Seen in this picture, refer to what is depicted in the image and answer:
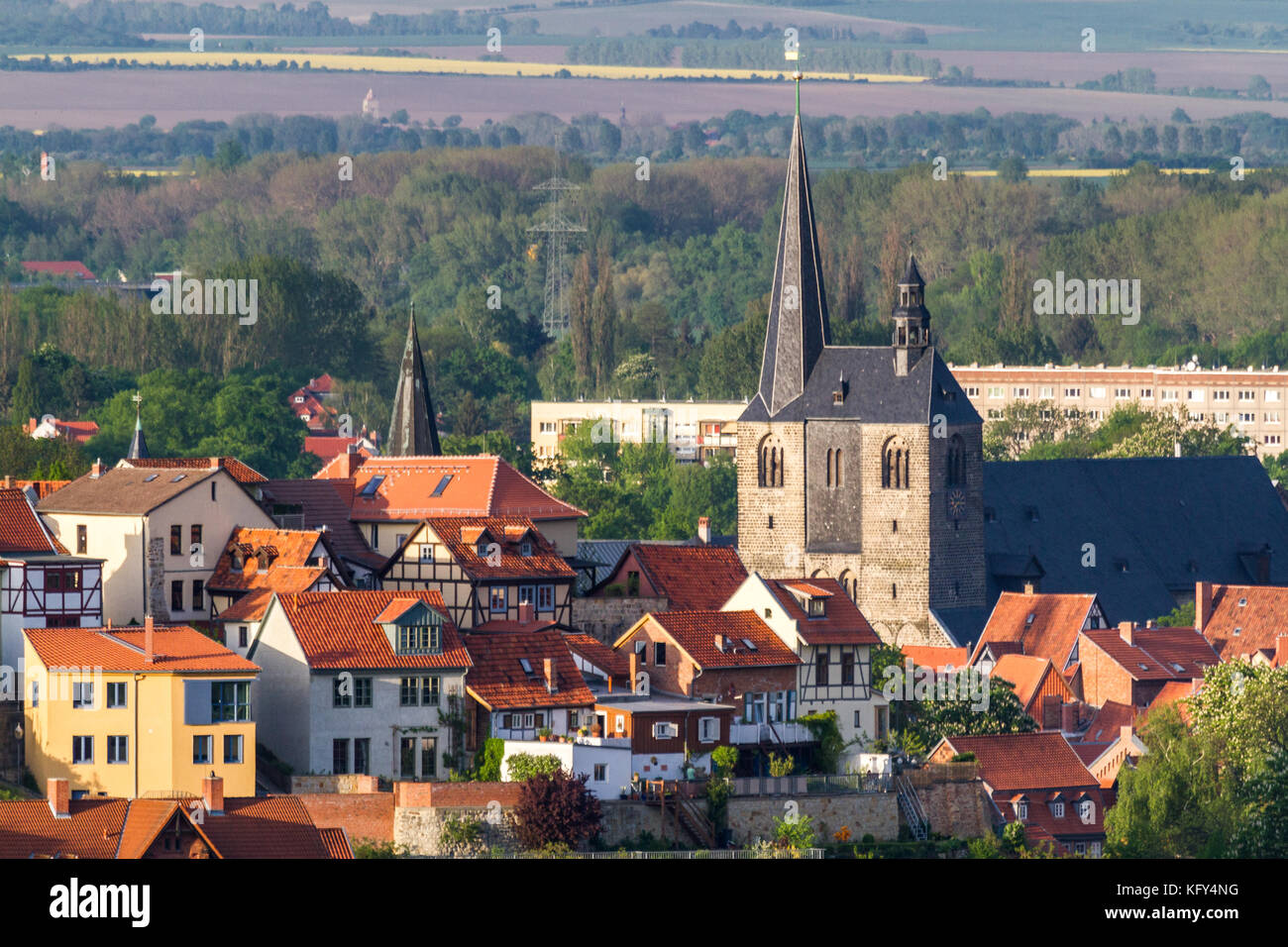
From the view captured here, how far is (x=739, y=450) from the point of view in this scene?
3856 inches

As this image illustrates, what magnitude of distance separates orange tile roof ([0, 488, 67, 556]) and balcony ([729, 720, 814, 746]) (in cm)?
1364

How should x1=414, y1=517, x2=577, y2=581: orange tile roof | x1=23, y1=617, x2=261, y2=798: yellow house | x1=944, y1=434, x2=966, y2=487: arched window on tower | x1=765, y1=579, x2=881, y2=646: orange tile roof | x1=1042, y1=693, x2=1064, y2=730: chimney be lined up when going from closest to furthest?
x1=23, y1=617, x2=261, y2=798: yellow house < x1=765, y1=579, x2=881, y2=646: orange tile roof < x1=414, y1=517, x2=577, y2=581: orange tile roof < x1=1042, y1=693, x2=1064, y2=730: chimney < x1=944, y1=434, x2=966, y2=487: arched window on tower

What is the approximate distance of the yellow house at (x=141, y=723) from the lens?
47.0 meters

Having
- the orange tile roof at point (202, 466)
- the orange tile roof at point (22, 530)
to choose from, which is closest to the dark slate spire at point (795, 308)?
the orange tile roof at point (202, 466)

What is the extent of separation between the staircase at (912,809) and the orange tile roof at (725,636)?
4284mm

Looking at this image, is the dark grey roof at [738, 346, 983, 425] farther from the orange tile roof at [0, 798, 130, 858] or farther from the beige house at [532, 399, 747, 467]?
the beige house at [532, 399, 747, 467]

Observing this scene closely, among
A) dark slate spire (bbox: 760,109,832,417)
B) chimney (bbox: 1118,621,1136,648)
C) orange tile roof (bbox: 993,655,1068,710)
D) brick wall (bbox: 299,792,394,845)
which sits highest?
dark slate spire (bbox: 760,109,832,417)

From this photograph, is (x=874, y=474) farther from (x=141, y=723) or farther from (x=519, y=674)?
(x=141, y=723)

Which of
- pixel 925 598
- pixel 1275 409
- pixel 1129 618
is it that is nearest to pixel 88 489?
pixel 925 598

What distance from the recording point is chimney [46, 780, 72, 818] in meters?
42.0

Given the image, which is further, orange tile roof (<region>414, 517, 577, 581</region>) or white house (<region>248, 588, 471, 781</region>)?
orange tile roof (<region>414, 517, 577, 581</region>)

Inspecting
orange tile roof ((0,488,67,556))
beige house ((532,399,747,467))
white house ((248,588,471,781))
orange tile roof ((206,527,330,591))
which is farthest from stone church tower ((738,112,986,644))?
beige house ((532,399,747,467))

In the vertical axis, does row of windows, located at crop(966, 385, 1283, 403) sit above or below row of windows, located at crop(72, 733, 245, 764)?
below
